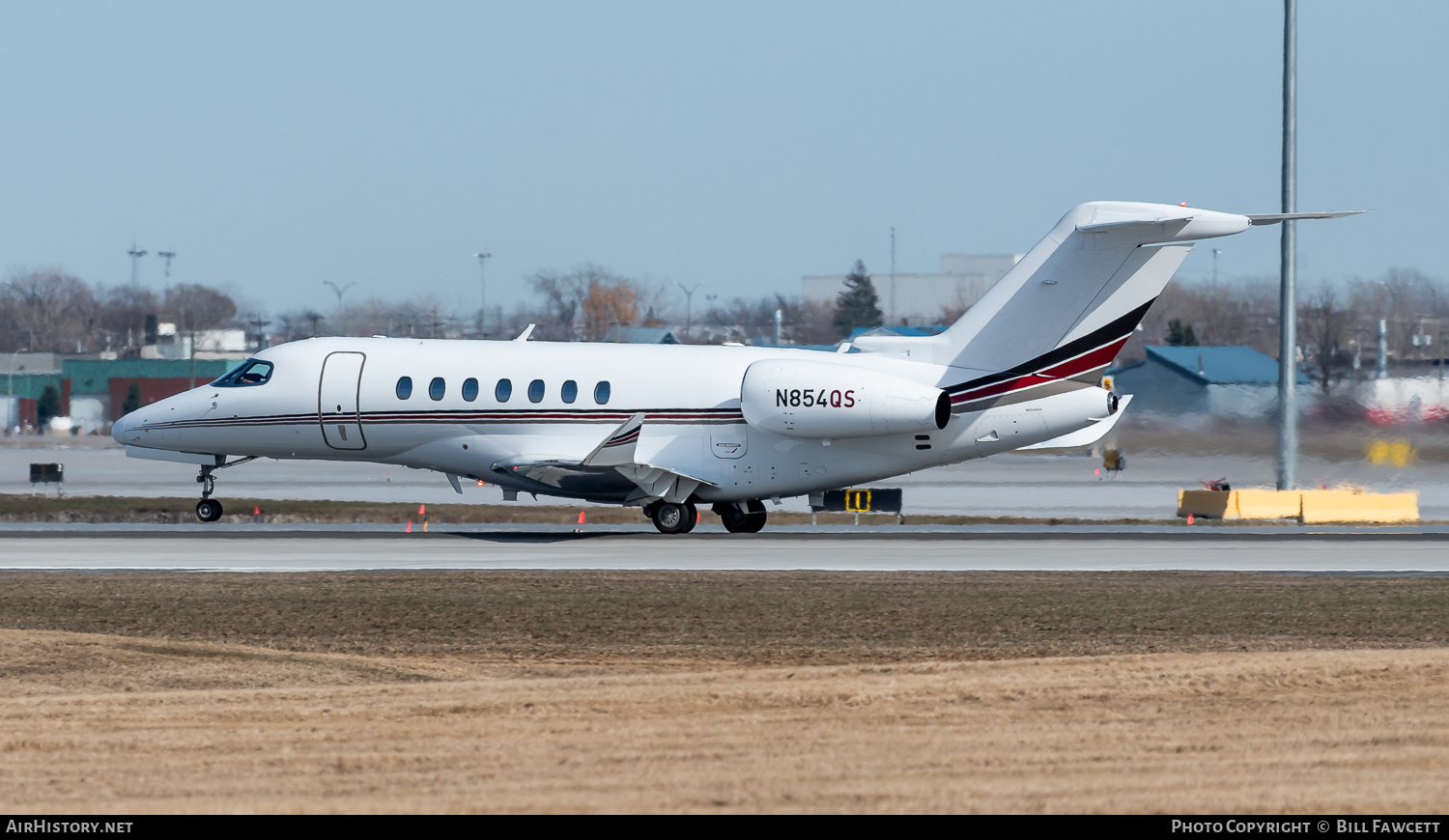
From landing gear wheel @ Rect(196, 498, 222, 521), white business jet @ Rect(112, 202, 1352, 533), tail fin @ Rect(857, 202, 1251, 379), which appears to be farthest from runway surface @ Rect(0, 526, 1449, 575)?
tail fin @ Rect(857, 202, 1251, 379)

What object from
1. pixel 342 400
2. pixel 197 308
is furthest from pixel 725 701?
pixel 197 308

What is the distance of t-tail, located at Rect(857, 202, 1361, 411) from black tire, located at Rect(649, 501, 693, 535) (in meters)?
5.71

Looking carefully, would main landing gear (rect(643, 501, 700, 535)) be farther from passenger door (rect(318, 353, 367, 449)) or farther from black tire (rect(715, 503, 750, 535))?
passenger door (rect(318, 353, 367, 449))

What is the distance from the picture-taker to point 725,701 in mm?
12461

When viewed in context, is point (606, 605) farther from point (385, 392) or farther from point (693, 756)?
point (385, 392)

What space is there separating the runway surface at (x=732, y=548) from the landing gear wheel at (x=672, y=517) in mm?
306

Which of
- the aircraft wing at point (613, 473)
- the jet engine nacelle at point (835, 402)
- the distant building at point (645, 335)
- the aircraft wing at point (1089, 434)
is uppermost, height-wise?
the distant building at point (645, 335)

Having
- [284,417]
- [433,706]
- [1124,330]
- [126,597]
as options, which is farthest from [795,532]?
[433,706]

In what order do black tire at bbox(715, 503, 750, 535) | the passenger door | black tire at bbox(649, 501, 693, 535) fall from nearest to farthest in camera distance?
black tire at bbox(649, 501, 693, 535), the passenger door, black tire at bbox(715, 503, 750, 535)

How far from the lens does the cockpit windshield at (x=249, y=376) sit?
33.5 meters

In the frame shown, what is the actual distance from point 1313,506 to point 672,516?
14.8 m

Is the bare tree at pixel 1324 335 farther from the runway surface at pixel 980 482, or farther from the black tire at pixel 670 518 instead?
the black tire at pixel 670 518

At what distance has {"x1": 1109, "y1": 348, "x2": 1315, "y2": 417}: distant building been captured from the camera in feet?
136

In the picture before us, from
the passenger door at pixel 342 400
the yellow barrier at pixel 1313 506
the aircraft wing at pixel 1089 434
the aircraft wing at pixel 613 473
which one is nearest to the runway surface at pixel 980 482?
the yellow barrier at pixel 1313 506
